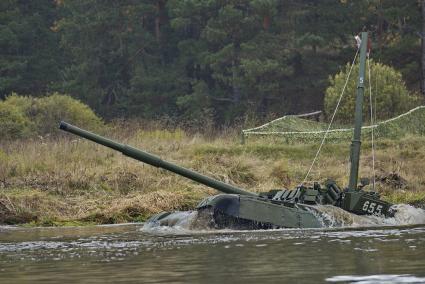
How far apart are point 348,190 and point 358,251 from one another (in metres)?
7.09

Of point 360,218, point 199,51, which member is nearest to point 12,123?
point 360,218

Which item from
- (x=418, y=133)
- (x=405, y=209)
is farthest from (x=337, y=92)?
(x=405, y=209)

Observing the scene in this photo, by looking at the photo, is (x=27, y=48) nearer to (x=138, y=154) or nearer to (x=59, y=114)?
(x=59, y=114)

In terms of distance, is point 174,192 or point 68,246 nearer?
point 68,246

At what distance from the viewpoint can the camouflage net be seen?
3728 centimetres

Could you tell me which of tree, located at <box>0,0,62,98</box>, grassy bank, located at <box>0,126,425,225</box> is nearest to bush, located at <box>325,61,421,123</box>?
grassy bank, located at <box>0,126,425,225</box>

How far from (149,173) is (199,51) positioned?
114 feet

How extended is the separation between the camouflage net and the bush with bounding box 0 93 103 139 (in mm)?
7802

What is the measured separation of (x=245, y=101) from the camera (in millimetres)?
63312

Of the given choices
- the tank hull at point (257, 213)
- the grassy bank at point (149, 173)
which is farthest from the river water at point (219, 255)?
the grassy bank at point (149, 173)

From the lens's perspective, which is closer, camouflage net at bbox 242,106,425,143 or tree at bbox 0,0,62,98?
camouflage net at bbox 242,106,425,143

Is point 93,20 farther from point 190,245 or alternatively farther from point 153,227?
point 190,245

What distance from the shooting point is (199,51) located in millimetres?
65312

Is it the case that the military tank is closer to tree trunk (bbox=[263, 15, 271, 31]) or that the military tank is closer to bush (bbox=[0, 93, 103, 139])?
bush (bbox=[0, 93, 103, 139])
